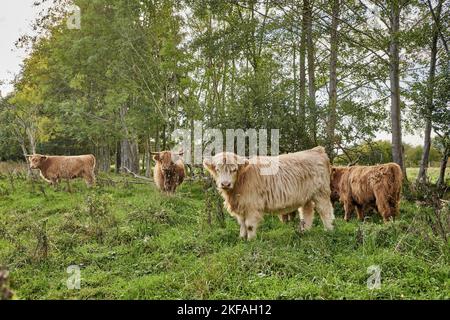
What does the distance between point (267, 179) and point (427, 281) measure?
301cm

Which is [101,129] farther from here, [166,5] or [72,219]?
[72,219]

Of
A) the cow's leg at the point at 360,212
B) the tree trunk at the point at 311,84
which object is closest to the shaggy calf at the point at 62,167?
the tree trunk at the point at 311,84

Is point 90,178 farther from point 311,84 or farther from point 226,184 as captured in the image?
point 226,184

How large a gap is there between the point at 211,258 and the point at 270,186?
1864 mm

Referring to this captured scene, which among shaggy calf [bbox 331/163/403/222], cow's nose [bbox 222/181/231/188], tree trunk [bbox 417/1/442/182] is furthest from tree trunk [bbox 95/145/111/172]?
cow's nose [bbox 222/181/231/188]

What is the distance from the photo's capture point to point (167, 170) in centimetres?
1140

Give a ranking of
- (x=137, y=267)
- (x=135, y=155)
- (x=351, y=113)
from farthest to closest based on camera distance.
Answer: (x=135, y=155), (x=351, y=113), (x=137, y=267)

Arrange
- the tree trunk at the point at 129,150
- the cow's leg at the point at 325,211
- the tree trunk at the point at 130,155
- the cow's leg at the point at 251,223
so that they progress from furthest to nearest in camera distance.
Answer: the tree trunk at the point at 130,155 < the tree trunk at the point at 129,150 < the cow's leg at the point at 325,211 < the cow's leg at the point at 251,223

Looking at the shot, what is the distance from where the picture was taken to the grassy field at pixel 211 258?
446 cm

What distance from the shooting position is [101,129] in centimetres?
2189

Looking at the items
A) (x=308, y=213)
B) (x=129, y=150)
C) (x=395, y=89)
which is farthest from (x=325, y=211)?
(x=129, y=150)

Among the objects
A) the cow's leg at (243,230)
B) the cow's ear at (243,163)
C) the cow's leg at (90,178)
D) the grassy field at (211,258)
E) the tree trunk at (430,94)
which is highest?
the tree trunk at (430,94)

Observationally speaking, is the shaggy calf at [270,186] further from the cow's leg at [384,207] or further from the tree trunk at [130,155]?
the tree trunk at [130,155]

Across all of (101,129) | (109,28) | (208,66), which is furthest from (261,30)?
(101,129)
